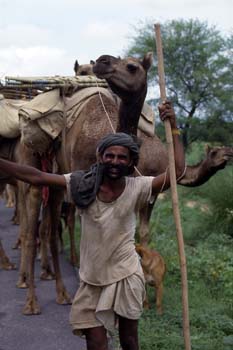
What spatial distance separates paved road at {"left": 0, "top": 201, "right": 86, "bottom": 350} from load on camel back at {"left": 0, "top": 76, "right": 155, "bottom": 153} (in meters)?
1.82

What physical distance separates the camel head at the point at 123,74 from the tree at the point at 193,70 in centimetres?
2321

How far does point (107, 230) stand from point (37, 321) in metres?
3.12

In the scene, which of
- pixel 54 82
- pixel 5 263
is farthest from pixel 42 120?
pixel 5 263

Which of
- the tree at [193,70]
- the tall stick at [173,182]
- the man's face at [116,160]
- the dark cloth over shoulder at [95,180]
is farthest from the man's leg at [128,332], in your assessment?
the tree at [193,70]

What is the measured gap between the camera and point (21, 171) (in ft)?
16.1

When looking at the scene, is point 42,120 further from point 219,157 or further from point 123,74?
point 219,157

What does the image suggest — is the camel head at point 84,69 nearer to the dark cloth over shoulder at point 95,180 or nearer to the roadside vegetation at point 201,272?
the roadside vegetation at point 201,272

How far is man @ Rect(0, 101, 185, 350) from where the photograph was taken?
478 centimetres

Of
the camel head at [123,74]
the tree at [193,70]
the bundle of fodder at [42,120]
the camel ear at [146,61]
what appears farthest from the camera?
the tree at [193,70]

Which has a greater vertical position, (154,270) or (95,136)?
(95,136)

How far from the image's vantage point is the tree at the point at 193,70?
99.5ft

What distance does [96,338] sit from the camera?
4848mm

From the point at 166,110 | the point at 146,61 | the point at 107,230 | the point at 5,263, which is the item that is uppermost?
the point at 146,61

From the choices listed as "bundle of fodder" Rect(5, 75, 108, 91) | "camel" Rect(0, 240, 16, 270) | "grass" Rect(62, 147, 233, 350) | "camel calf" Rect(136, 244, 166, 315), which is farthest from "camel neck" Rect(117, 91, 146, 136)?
"camel" Rect(0, 240, 16, 270)
